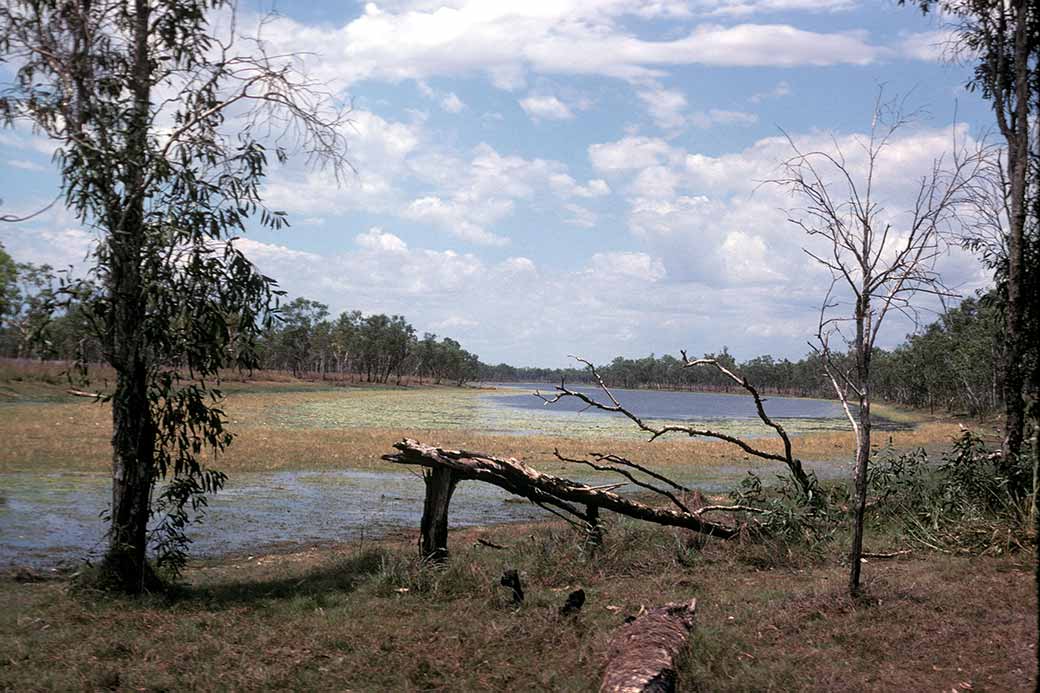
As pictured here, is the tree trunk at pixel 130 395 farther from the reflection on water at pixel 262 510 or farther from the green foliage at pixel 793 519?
the green foliage at pixel 793 519

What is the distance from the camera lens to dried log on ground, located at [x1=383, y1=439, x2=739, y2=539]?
10.8m

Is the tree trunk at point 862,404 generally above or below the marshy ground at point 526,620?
above

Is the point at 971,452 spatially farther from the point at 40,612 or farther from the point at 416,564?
the point at 40,612

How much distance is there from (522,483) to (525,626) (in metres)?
3.18

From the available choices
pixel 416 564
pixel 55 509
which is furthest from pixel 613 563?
pixel 55 509

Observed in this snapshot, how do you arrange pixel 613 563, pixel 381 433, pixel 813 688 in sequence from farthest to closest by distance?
pixel 381 433, pixel 613 563, pixel 813 688

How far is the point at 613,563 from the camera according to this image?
36.8ft

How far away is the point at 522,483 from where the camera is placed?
37.6 feet

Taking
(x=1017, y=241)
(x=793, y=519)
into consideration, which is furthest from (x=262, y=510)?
(x=1017, y=241)

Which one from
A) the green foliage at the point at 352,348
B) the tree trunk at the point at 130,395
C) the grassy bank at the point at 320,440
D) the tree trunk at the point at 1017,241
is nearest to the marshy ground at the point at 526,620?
the tree trunk at the point at 130,395

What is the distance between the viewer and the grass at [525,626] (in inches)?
282

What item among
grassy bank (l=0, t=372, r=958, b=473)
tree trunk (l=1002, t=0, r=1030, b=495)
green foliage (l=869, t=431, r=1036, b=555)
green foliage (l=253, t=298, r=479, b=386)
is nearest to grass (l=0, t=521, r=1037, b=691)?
green foliage (l=869, t=431, r=1036, b=555)

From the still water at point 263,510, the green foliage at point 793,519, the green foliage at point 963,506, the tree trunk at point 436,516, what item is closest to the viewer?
the tree trunk at point 436,516

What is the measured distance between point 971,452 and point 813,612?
283 inches
